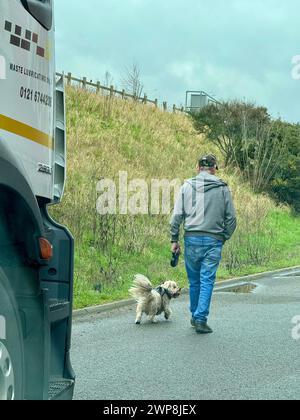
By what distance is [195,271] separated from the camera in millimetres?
9133

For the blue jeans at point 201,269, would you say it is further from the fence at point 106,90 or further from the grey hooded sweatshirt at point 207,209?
the fence at point 106,90

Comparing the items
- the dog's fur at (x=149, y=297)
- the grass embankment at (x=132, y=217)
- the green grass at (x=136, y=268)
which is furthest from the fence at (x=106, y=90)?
the dog's fur at (x=149, y=297)

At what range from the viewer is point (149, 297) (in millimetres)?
9508

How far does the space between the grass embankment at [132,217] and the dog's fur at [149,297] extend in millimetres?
1714

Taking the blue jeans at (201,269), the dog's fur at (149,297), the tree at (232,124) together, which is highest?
the tree at (232,124)

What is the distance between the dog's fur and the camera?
374 inches

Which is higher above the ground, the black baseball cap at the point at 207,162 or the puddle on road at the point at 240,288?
the black baseball cap at the point at 207,162

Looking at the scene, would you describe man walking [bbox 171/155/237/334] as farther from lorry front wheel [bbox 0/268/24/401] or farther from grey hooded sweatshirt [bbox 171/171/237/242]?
lorry front wheel [bbox 0/268/24/401]

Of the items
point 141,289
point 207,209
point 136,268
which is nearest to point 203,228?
point 207,209

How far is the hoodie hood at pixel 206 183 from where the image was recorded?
29.9 feet

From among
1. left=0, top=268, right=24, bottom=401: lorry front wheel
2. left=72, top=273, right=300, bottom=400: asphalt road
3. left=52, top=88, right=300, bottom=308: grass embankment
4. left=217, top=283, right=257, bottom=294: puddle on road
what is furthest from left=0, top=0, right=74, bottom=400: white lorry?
left=217, top=283, right=257, bottom=294: puddle on road

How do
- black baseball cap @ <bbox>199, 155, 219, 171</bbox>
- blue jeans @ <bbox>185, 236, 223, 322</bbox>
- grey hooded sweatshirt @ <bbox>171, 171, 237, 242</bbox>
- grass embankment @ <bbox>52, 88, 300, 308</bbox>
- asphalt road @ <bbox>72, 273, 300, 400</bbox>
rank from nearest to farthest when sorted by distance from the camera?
1. asphalt road @ <bbox>72, 273, 300, 400</bbox>
2. blue jeans @ <bbox>185, 236, 223, 322</bbox>
3. grey hooded sweatshirt @ <bbox>171, 171, 237, 242</bbox>
4. black baseball cap @ <bbox>199, 155, 219, 171</bbox>
5. grass embankment @ <bbox>52, 88, 300, 308</bbox>

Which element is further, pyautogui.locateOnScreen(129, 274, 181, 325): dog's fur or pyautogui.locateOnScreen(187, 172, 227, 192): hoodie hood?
pyautogui.locateOnScreen(129, 274, 181, 325): dog's fur

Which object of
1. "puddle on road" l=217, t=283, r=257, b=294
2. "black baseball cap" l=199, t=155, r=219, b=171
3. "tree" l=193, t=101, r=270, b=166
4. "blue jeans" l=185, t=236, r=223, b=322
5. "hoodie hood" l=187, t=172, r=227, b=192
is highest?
"tree" l=193, t=101, r=270, b=166
